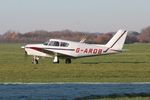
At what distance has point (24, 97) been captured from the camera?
60.3 ft

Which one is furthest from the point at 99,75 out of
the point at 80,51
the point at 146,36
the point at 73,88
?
the point at 146,36

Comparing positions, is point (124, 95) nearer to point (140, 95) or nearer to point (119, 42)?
point (140, 95)

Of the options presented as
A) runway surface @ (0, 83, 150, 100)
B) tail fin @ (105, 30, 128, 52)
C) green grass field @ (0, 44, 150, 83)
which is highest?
tail fin @ (105, 30, 128, 52)

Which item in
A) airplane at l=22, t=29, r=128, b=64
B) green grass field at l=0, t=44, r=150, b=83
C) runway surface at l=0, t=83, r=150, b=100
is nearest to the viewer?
runway surface at l=0, t=83, r=150, b=100

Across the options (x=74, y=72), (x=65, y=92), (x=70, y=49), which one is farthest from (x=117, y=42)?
(x=65, y=92)

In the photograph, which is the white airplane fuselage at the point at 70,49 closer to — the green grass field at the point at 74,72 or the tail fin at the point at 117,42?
the tail fin at the point at 117,42

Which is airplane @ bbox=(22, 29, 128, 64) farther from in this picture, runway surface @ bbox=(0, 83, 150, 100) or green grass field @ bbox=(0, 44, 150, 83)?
runway surface @ bbox=(0, 83, 150, 100)

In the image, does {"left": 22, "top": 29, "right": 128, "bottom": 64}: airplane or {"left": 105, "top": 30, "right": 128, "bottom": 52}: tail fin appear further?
{"left": 105, "top": 30, "right": 128, "bottom": 52}: tail fin

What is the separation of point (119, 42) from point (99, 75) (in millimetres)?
17286

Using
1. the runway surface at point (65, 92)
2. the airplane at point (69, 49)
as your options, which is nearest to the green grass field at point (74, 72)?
the airplane at point (69, 49)

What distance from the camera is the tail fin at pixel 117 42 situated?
158ft

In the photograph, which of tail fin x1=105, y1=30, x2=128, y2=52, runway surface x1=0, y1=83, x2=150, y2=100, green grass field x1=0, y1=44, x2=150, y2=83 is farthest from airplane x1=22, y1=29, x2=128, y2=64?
runway surface x1=0, y1=83, x2=150, y2=100

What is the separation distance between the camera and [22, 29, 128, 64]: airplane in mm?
47281

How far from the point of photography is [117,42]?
Result: 48.7m
